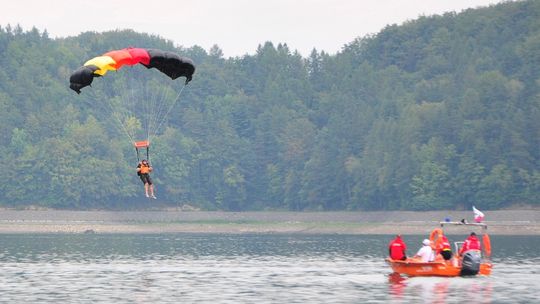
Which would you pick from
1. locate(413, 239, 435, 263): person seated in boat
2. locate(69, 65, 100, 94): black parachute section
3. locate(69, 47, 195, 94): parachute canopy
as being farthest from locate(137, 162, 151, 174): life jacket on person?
locate(413, 239, 435, 263): person seated in boat

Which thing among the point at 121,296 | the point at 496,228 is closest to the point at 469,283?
the point at 121,296

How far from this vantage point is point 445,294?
83.0 m

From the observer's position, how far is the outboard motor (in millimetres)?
91938

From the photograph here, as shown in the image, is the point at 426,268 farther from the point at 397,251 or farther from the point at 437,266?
the point at 397,251

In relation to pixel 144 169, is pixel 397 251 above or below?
below

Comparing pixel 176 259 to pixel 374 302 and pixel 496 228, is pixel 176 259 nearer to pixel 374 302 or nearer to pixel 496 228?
pixel 374 302

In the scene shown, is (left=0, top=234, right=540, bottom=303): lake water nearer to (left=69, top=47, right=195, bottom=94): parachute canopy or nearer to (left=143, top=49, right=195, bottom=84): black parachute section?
(left=69, top=47, right=195, bottom=94): parachute canopy

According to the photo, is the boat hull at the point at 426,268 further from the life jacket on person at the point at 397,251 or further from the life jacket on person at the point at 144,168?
the life jacket on person at the point at 144,168

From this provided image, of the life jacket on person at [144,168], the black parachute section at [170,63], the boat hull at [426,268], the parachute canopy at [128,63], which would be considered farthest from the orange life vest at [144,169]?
the boat hull at [426,268]

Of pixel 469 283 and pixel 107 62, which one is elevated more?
pixel 107 62

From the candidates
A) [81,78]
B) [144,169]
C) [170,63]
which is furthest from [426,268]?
[81,78]

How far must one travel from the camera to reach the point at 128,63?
8675 centimetres

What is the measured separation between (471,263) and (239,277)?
16.4m

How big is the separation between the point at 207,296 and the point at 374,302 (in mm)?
10221
